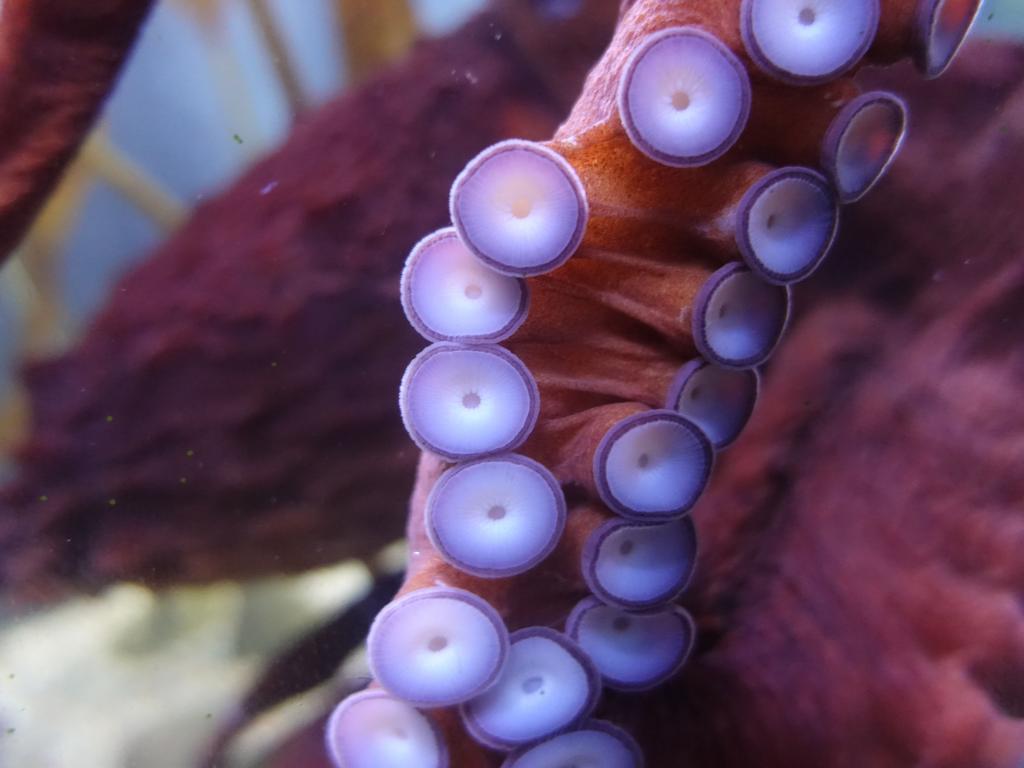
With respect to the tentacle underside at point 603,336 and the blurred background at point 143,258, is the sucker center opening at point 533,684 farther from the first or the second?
the blurred background at point 143,258

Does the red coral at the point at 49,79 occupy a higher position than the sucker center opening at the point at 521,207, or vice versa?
the red coral at the point at 49,79

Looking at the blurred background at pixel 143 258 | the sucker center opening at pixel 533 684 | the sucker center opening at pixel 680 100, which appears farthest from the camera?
the blurred background at pixel 143 258

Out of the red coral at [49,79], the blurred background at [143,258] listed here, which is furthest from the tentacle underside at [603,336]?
the red coral at [49,79]

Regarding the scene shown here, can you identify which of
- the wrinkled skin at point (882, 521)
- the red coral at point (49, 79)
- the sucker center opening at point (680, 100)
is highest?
the red coral at point (49, 79)

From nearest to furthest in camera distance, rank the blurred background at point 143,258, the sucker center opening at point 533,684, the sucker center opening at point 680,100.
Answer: the sucker center opening at point 680,100 < the sucker center opening at point 533,684 < the blurred background at point 143,258

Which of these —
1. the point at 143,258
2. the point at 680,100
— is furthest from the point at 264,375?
the point at 680,100

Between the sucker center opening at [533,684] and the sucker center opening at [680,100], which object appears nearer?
the sucker center opening at [680,100]
